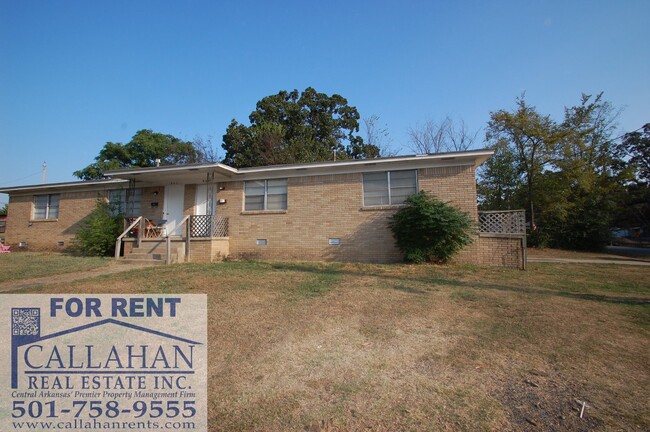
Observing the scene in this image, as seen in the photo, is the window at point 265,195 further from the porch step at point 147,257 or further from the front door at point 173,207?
the porch step at point 147,257

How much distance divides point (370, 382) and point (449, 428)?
0.79 meters

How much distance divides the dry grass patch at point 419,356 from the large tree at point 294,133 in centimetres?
2035

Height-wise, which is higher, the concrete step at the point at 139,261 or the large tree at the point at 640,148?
the large tree at the point at 640,148

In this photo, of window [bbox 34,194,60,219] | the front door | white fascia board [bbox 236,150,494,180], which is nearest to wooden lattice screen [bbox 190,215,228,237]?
the front door

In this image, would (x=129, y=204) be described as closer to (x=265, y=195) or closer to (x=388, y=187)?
(x=265, y=195)

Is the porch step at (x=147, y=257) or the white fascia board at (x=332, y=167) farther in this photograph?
the porch step at (x=147, y=257)

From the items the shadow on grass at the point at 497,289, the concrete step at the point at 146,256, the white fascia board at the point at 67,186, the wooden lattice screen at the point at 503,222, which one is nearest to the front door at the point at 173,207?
the concrete step at the point at 146,256

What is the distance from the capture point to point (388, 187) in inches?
448

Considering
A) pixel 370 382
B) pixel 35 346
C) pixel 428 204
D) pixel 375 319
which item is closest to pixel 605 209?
pixel 428 204

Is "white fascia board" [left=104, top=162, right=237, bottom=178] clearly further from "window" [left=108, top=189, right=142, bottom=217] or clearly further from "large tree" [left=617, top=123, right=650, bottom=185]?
"large tree" [left=617, top=123, right=650, bottom=185]

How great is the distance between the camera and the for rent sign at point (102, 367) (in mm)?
2432

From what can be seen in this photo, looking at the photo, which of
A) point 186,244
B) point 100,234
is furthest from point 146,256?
point 100,234

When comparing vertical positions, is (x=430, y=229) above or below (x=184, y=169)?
below

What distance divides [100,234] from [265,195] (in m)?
6.98
